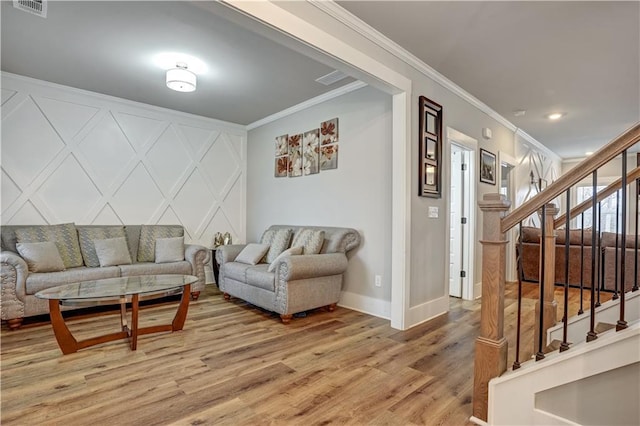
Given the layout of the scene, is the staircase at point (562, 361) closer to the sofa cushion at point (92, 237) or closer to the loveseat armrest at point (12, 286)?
the loveseat armrest at point (12, 286)

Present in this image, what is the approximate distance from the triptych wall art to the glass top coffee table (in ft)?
6.75

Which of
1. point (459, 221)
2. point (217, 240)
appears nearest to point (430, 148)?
point (459, 221)

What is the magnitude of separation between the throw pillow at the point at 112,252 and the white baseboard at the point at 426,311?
10.6ft

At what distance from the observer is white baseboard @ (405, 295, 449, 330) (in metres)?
3.15

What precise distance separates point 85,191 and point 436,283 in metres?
4.34

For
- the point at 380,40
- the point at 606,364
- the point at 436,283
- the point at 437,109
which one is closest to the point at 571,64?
the point at 437,109

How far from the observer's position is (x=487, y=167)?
14.8 ft

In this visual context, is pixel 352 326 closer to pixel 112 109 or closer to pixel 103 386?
pixel 103 386

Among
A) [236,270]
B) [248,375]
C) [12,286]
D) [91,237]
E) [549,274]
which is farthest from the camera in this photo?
[91,237]

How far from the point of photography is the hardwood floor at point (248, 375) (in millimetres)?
1742

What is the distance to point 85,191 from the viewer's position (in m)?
4.12

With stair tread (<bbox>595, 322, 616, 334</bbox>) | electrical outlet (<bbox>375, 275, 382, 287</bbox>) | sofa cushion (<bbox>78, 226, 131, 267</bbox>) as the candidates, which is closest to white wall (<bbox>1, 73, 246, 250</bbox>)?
sofa cushion (<bbox>78, 226, 131, 267</bbox>)

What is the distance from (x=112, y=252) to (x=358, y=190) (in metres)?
2.92

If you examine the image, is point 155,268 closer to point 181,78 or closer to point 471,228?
point 181,78
